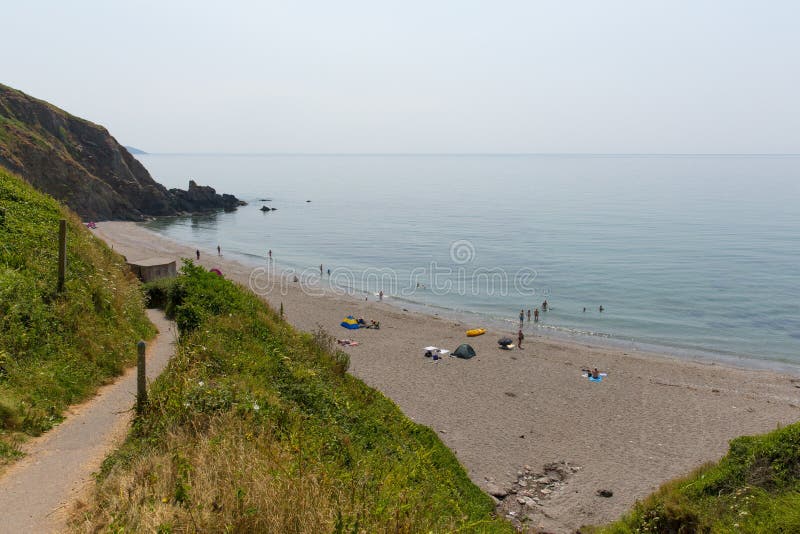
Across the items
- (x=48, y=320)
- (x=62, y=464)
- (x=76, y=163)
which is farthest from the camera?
(x=76, y=163)

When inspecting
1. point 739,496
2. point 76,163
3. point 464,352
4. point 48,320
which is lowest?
point 464,352

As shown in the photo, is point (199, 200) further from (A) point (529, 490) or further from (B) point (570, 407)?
(A) point (529, 490)

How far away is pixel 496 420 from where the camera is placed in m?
21.1

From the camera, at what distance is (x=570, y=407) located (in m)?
22.9

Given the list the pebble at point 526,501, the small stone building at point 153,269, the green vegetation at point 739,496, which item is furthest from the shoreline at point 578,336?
the green vegetation at point 739,496

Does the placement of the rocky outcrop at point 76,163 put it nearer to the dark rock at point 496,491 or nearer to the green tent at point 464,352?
the green tent at point 464,352

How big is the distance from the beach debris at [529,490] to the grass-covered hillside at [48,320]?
33.6 ft

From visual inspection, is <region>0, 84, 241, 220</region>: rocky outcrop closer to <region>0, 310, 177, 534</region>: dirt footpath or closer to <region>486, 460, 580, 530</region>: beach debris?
<region>0, 310, 177, 534</region>: dirt footpath

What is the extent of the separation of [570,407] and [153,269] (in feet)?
69.4

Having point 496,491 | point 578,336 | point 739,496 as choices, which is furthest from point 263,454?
point 578,336

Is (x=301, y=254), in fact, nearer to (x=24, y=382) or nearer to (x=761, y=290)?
(x=761, y=290)

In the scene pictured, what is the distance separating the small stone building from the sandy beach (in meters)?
9.57

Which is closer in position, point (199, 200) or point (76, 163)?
point (76, 163)

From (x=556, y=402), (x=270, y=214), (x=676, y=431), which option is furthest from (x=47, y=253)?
(x=270, y=214)
